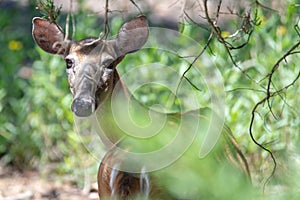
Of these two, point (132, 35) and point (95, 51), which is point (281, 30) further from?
point (95, 51)

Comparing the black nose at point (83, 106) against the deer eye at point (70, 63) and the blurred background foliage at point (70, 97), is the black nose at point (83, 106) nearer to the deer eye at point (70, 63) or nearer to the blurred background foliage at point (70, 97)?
the deer eye at point (70, 63)

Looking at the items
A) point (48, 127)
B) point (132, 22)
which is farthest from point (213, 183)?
point (48, 127)

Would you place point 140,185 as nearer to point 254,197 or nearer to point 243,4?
point 254,197

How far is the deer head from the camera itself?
10.3ft

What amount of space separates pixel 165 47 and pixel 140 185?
10.1ft

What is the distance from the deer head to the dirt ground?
1897 millimetres

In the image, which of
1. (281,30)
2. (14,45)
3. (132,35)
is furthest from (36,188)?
(132,35)

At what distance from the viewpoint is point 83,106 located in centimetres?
311

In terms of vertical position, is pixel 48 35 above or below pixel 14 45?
above

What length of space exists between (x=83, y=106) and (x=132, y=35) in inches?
20.0

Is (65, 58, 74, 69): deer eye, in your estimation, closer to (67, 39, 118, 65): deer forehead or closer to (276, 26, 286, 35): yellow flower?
(67, 39, 118, 65): deer forehead

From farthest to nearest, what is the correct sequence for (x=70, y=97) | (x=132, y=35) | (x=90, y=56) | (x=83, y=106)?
(x=70, y=97) < (x=132, y=35) < (x=90, y=56) < (x=83, y=106)

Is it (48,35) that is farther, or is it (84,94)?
(48,35)

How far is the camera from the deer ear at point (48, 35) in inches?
143
